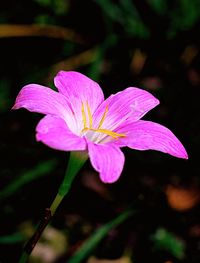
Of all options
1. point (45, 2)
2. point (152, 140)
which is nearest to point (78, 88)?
point (152, 140)

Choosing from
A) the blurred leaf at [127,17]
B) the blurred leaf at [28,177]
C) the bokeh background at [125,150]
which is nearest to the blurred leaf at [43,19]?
the bokeh background at [125,150]

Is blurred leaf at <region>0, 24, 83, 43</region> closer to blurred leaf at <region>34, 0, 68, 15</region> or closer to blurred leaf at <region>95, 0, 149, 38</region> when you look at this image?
blurred leaf at <region>34, 0, 68, 15</region>

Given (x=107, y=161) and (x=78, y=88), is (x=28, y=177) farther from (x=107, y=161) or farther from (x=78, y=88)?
(x=107, y=161)

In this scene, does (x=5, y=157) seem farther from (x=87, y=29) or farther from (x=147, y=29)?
(x=147, y=29)

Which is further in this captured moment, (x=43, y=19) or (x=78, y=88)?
(x=43, y=19)

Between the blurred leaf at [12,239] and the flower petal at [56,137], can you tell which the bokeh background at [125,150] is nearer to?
the blurred leaf at [12,239]
